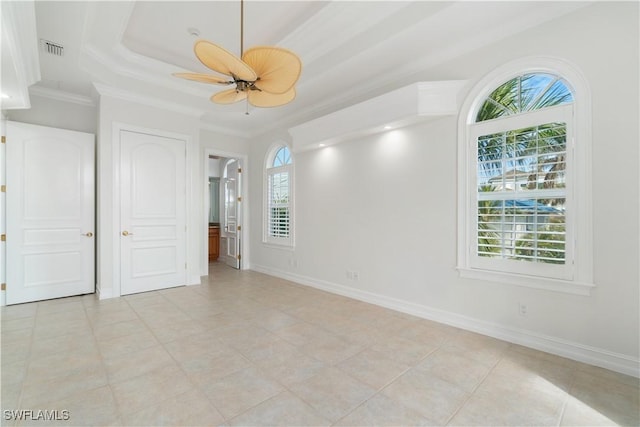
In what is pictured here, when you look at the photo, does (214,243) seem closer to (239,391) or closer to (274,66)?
(239,391)

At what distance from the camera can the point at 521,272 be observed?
2762 mm

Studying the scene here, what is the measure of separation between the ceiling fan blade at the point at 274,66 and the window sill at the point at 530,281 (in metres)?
2.60

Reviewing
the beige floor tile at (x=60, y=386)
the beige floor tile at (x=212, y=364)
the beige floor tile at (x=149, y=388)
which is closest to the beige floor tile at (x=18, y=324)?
the beige floor tile at (x=60, y=386)

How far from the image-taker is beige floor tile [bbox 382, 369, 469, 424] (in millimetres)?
1843

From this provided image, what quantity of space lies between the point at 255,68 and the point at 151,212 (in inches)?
136

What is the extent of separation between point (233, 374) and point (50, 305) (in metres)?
3.38

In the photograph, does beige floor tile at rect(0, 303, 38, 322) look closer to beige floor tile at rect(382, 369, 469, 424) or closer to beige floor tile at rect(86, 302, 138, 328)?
beige floor tile at rect(86, 302, 138, 328)

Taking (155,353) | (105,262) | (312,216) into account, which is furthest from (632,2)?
(105,262)

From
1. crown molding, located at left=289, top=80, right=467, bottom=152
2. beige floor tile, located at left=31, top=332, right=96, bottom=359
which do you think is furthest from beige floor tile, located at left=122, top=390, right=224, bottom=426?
crown molding, located at left=289, top=80, right=467, bottom=152

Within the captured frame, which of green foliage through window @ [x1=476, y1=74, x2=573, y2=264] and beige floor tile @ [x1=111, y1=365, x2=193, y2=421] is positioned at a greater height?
green foliage through window @ [x1=476, y1=74, x2=573, y2=264]

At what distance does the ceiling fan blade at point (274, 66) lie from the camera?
2.04m

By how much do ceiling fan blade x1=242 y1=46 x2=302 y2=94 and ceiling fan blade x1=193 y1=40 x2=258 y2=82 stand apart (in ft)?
0.22

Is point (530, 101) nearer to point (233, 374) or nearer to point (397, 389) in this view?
point (397, 389)

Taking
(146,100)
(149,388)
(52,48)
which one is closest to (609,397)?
(149,388)
